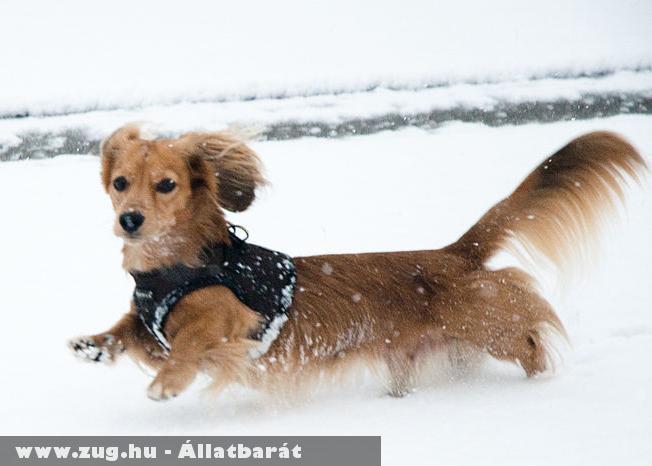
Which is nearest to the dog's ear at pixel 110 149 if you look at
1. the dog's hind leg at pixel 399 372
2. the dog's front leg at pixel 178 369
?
the dog's front leg at pixel 178 369

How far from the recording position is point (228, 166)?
345 centimetres

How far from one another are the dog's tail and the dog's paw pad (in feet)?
4.30

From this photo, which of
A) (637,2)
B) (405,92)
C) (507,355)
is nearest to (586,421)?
(507,355)

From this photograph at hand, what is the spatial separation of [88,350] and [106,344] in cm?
6

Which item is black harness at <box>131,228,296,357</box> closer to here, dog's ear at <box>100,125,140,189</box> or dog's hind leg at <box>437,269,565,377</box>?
dog's ear at <box>100,125,140,189</box>

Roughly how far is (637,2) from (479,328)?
5.33 metres

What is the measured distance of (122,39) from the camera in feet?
23.6

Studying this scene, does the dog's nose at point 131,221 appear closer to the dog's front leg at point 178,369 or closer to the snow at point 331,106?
the dog's front leg at point 178,369

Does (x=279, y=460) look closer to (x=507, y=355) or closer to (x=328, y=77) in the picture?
(x=507, y=355)

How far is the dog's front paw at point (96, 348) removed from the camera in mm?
3318

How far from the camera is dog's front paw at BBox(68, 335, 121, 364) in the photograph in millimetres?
3318

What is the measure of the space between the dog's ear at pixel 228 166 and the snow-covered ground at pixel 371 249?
15 cm

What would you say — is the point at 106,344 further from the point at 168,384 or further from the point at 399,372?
the point at 399,372

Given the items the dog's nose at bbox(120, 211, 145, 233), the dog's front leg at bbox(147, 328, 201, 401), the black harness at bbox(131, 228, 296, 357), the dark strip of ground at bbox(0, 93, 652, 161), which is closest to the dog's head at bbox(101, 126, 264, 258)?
the dog's nose at bbox(120, 211, 145, 233)
